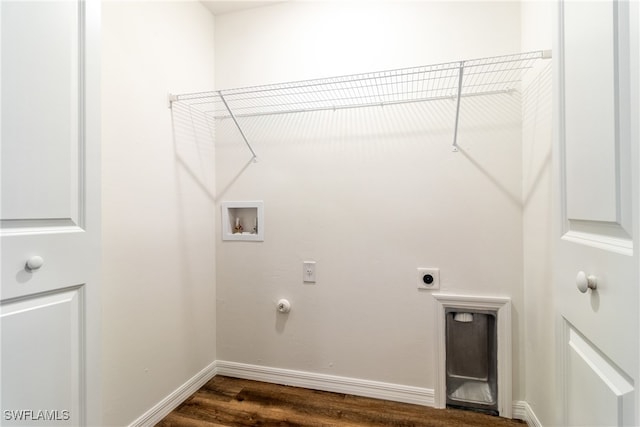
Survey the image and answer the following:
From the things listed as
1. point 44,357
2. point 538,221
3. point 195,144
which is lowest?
point 44,357

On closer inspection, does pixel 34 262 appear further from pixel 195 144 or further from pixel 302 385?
pixel 302 385

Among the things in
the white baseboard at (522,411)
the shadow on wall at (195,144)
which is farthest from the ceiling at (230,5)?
the white baseboard at (522,411)

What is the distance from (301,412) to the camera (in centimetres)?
154

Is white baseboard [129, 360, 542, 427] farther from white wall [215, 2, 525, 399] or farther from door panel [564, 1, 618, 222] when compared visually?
door panel [564, 1, 618, 222]

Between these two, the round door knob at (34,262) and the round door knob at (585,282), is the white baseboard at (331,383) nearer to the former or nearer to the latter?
the round door knob at (585,282)

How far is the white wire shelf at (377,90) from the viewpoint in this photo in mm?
1500

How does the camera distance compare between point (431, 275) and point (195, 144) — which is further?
point (195, 144)

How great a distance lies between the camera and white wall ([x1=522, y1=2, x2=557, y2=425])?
48.9 inches

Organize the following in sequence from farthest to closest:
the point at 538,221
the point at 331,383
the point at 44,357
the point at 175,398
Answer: the point at 331,383, the point at 175,398, the point at 538,221, the point at 44,357

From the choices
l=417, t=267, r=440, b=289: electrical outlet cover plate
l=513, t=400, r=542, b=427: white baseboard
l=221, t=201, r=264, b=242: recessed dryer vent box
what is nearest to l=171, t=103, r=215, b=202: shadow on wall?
l=221, t=201, r=264, b=242: recessed dryer vent box

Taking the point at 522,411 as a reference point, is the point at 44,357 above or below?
above

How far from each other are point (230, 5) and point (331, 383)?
2461 mm

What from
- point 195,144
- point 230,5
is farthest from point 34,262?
point 230,5

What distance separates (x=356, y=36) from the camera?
66.1 inches
